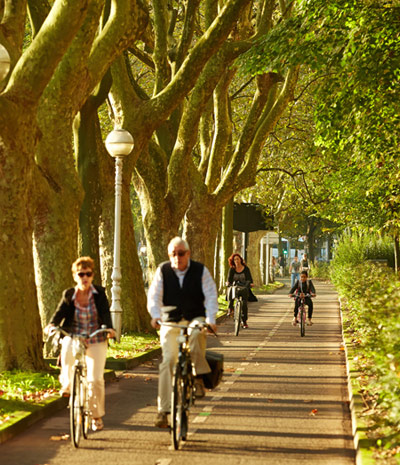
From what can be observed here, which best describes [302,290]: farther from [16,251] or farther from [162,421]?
[162,421]

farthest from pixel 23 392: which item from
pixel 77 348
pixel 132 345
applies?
pixel 132 345

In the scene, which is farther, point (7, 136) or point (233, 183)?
point (233, 183)

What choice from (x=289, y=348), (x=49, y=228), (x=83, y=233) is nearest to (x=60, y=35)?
(x=49, y=228)

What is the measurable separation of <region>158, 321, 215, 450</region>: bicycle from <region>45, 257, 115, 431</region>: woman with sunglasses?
663mm

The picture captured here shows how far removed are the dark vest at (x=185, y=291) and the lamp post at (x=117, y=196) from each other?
887cm

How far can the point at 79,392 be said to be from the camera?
29.3ft

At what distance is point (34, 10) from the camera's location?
53.7 feet

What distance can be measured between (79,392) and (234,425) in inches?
78.2

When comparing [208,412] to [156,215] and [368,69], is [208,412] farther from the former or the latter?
[156,215]

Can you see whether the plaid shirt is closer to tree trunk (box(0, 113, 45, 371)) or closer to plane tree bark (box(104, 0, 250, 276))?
tree trunk (box(0, 113, 45, 371))

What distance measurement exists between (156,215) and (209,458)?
15141mm

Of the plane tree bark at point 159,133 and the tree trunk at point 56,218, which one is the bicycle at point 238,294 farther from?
the tree trunk at point 56,218

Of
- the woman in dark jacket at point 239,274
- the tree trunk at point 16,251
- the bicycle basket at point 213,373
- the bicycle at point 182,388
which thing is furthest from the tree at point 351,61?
the bicycle at point 182,388

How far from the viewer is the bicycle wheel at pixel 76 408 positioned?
876 centimetres
